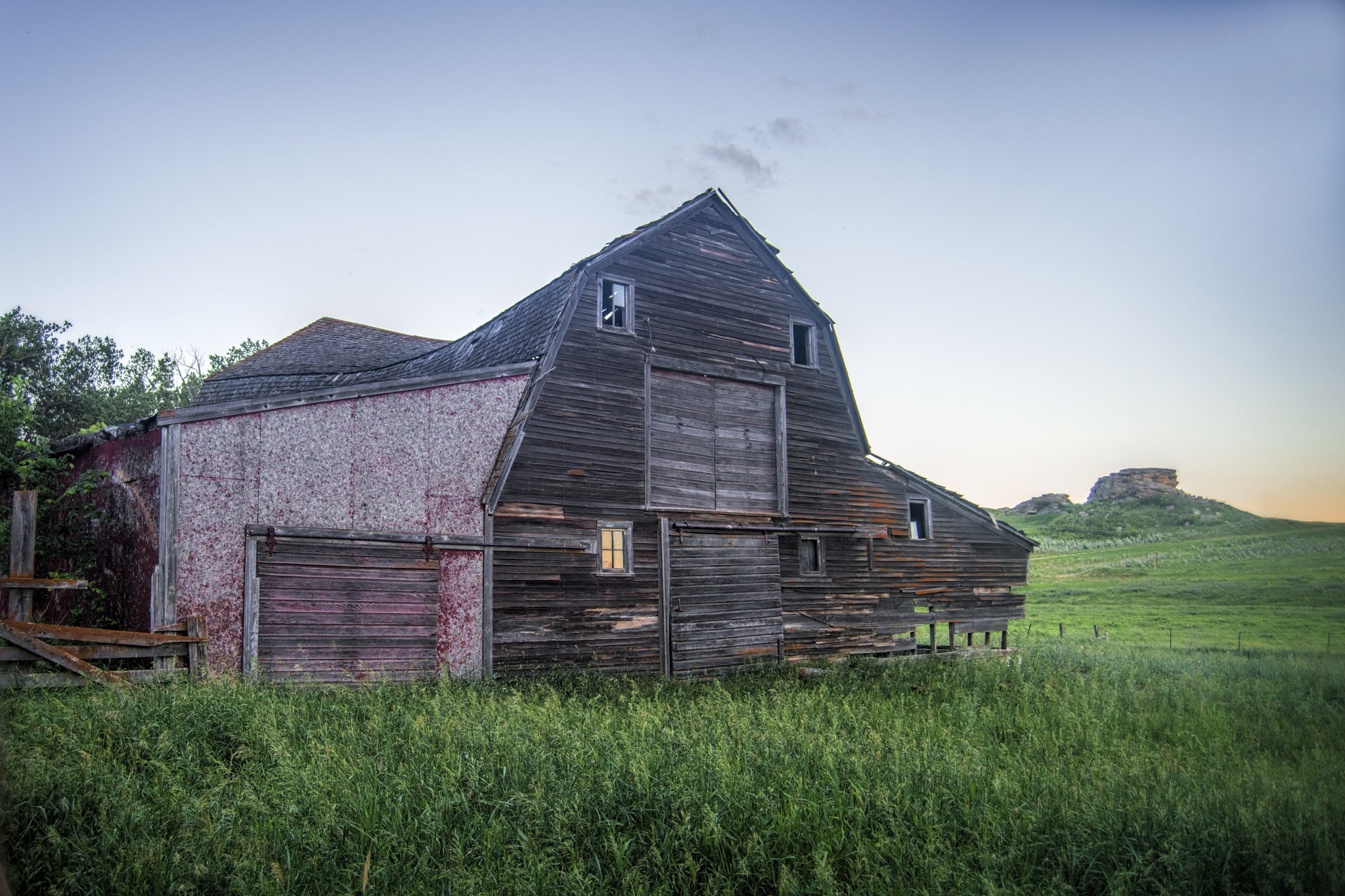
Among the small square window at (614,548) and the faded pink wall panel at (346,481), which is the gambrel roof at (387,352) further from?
the small square window at (614,548)

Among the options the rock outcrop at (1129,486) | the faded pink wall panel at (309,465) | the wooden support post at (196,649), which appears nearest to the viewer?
the wooden support post at (196,649)

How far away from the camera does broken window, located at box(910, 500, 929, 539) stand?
54.4ft

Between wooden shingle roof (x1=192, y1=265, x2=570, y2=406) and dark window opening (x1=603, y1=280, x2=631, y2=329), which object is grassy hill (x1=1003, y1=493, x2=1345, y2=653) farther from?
wooden shingle roof (x1=192, y1=265, x2=570, y2=406)

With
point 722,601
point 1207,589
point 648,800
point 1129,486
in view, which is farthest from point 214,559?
point 1129,486

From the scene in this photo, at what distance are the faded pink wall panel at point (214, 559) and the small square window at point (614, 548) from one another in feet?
17.0

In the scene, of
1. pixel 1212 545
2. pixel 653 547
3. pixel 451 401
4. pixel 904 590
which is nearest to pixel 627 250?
pixel 451 401

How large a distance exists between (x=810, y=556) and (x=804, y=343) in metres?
4.31

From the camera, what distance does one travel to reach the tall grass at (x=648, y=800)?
470 centimetres

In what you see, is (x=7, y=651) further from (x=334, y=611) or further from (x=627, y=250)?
(x=627, y=250)

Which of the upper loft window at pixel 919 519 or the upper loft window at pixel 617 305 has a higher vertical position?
the upper loft window at pixel 617 305

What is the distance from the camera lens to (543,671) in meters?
11.7

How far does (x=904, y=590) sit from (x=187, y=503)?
42.0ft

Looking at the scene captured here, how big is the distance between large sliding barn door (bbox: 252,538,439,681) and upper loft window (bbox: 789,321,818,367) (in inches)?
324

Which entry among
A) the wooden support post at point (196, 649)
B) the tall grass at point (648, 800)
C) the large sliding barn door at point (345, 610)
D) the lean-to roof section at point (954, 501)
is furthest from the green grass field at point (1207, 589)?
the wooden support post at point (196, 649)
